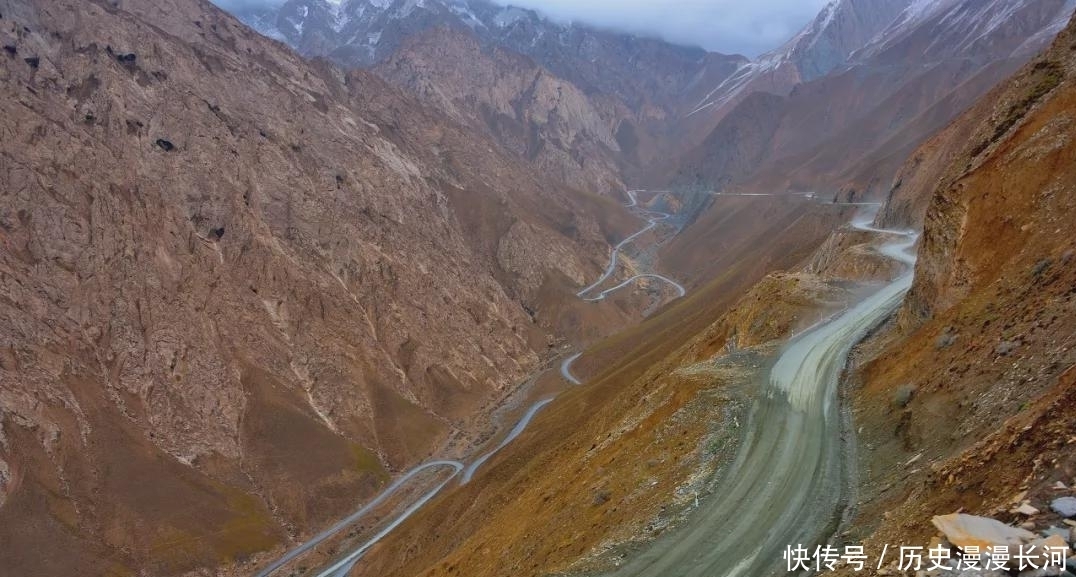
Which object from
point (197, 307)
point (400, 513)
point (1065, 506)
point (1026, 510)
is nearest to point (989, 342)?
point (1026, 510)

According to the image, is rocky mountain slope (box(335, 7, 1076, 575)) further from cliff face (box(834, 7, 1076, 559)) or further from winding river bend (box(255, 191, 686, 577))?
winding river bend (box(255, 191, 686, 577))

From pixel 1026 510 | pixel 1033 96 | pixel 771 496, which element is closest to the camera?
pixel 1026 510

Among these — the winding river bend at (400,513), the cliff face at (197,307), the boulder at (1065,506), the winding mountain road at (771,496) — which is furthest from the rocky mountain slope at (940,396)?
the cliff face at (197,307)

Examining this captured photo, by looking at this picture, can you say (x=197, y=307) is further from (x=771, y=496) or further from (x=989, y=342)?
(x=989, y=342)

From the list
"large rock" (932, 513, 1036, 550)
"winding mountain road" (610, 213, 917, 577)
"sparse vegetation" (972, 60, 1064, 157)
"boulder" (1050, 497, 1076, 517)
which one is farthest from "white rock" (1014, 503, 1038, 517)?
"sparse vegetation" (972, 60, 1064, 157)

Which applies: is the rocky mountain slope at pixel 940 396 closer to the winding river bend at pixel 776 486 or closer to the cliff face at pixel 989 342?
the cliff face at pixel 989 342
